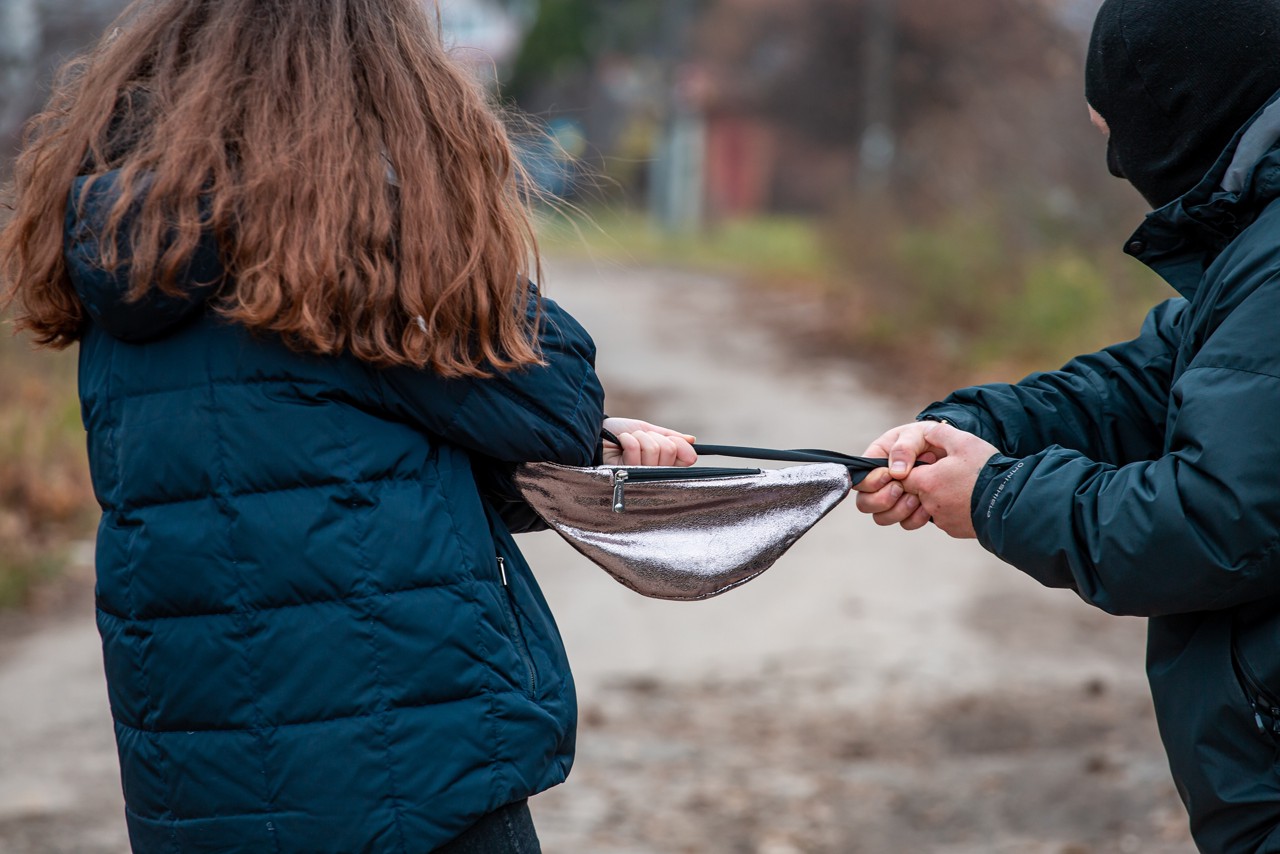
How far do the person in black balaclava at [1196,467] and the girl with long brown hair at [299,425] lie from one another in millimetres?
757

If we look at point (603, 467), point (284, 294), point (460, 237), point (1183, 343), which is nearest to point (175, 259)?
point (284, 294)

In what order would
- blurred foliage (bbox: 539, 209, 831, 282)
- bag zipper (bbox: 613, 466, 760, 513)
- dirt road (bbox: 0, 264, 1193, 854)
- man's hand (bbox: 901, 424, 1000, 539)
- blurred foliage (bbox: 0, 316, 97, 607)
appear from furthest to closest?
blurred foliage (bbox: 539, 209, 831, 282)
blurred foliage (bbox: 0, 316, 97, 607)
dirt road (bbox: 0, 264, 1193, 854)
bag zipper (bbox: 613, 466, 760, 513)
man's hand (bbox: 901, 424, 1000, 539)

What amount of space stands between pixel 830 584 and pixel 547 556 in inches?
62.3

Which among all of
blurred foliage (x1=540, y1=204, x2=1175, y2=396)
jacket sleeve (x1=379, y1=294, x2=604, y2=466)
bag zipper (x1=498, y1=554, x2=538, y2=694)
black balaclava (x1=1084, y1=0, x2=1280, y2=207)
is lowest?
blurred foliage (x1=540, y1=204, x2=1175, y2=396)

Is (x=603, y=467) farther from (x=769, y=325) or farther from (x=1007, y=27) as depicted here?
(x=1007, y=27)

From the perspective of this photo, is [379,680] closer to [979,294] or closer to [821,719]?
[821,719]

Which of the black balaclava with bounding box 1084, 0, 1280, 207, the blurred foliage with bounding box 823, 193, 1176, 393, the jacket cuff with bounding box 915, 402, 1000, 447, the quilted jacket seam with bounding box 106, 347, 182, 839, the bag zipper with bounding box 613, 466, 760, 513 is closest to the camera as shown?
the quilted jacket seam with bounding box 106, 347, 182, 839

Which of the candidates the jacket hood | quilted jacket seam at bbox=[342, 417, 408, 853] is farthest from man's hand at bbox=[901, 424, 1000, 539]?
the jacket hood

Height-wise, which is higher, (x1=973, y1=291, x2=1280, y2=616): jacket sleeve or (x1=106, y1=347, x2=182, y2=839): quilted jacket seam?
(x1=973, y1=291, x2=1280, y2=616): jacket sleeve

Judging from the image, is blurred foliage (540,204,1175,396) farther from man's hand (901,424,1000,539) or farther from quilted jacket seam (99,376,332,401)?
quilted jacket seam (99,376,332,401)

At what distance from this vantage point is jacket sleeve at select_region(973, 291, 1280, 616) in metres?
1.71

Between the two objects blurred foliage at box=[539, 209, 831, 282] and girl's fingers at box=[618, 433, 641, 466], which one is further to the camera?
blurred foliage at box=[539, 209, 831, 282]

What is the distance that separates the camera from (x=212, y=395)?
179cm

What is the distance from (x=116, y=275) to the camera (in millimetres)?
1740
